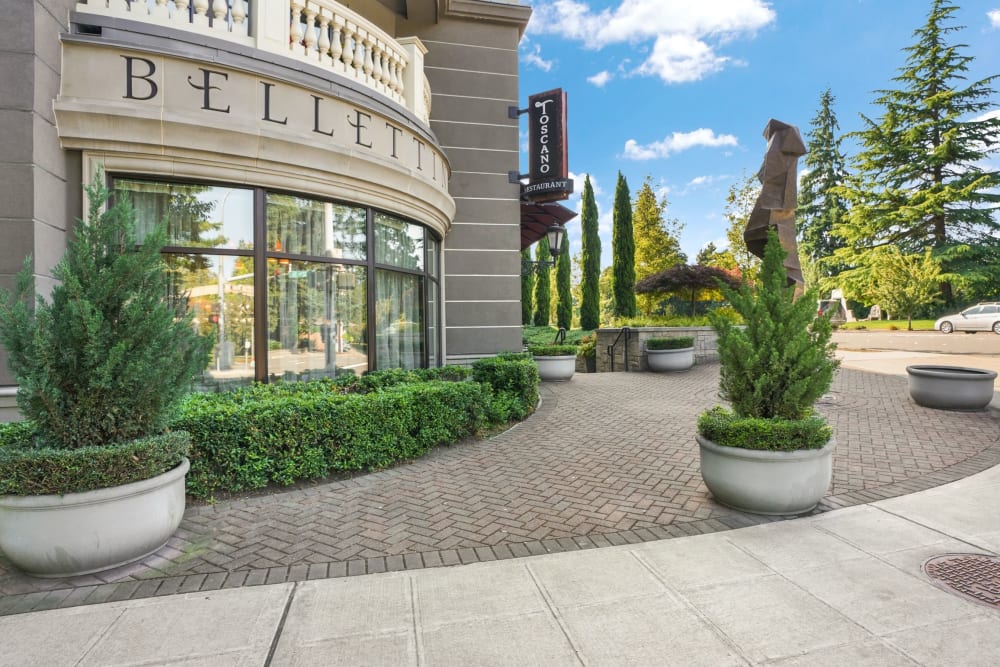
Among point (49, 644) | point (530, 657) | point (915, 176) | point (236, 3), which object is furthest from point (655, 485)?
point (915, 176)

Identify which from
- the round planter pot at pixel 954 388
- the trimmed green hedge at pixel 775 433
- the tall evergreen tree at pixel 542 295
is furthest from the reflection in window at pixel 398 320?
the tall evergreen tree at pixel 542 295

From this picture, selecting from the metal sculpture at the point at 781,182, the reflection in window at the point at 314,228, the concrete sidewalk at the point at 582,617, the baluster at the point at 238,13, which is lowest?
the concrete sidewalk at the point at 582,617

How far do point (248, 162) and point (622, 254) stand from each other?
20.3m

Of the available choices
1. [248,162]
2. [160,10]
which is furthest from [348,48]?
[248,162]

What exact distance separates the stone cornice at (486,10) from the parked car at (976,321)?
2542 centimetres

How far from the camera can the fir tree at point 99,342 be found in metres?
3.18

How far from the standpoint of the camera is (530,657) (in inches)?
92.7

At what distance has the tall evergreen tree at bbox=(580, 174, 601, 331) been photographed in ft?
89.9

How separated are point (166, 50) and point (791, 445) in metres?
7.57

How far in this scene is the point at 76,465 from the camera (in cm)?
309

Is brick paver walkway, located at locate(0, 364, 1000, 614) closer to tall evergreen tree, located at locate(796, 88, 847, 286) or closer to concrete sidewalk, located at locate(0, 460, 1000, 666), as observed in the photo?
concrete sidewalk, located at locate(0, 460, 1000, 666)

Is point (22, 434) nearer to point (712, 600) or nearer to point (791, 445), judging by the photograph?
point (712, 600)

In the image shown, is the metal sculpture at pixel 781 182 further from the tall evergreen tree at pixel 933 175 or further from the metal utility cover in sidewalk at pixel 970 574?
the tall evergreen tree at pixel 933 175

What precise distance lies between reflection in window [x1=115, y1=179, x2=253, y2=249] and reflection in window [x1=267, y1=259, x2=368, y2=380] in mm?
598
